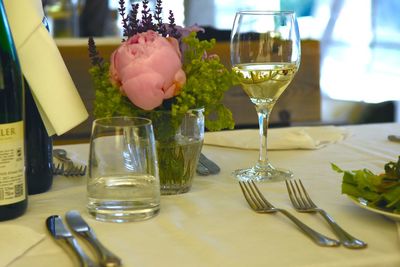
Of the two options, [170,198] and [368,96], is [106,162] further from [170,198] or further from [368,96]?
[368,96]

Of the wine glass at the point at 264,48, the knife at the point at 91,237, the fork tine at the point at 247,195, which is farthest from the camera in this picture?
the wine glass at the point at 264,48

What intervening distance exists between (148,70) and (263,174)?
0.98ft

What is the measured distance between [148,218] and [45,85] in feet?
0.81

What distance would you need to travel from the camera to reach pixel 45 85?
3.16 ft

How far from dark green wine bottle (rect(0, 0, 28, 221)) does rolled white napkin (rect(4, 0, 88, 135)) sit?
6cm

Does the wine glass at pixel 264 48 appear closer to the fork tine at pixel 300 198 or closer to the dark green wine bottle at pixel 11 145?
the fork tine at pixel 300 198

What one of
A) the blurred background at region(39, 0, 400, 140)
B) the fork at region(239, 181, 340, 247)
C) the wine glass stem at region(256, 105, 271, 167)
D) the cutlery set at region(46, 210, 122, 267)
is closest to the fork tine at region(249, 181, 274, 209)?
the fork at region(239, 181, 340, 247)

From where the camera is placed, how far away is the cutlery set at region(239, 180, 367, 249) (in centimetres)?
76

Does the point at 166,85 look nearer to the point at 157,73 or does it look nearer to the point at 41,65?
the point at 157,73

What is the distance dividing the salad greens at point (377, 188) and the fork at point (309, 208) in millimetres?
48

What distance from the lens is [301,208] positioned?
35.2 inches

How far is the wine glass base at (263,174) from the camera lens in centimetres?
107

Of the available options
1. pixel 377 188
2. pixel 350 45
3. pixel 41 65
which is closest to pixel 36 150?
pixel 41 65

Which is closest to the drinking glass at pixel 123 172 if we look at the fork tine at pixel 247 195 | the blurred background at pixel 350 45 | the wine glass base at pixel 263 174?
the fork tine at pixel 247 195
